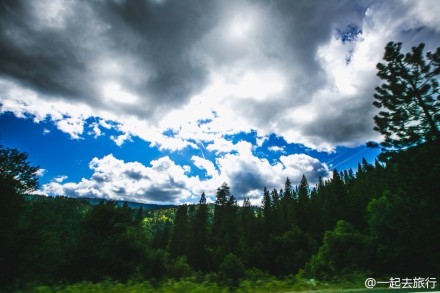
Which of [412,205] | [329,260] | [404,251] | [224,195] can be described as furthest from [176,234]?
[412,205]

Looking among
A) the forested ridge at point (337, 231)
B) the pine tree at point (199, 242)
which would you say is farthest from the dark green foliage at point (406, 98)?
the pine tree at point (199, 242)

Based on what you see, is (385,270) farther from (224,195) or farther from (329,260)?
(224,195)

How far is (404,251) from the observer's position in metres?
28.9

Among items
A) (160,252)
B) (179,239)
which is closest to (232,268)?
(160,252)

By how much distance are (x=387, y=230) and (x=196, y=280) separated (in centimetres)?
3230

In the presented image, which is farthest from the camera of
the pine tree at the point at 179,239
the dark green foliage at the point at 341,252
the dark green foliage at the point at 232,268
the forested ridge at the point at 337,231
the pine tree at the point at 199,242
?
the pine tree at the point at 179,239

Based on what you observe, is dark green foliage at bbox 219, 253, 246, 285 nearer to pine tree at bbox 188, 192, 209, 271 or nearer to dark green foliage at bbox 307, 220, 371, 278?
dark green foliage at bbox 307, 220, 371, 278

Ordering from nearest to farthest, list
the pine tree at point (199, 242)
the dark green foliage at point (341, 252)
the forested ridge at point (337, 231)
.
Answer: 1. the forested ridge at point (337, 231)
2. the dark green foliage at point (341, 252)
3. the pine tree at point (199, 242)

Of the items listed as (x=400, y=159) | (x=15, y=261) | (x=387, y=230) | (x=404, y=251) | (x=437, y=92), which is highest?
(x=437, y=92)

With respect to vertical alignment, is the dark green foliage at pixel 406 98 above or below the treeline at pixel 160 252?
above

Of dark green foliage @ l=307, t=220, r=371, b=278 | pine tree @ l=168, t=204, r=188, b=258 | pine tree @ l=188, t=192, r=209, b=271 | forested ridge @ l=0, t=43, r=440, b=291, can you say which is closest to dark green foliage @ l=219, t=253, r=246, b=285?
forested ridge @ l=0, t=43, r=440, b=291

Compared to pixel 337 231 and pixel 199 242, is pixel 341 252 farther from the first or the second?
pixel 199 242

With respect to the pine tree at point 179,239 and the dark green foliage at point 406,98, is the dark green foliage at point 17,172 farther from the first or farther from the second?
the pine tree at point 179,239

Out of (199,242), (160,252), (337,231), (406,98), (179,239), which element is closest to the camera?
(406,98)
